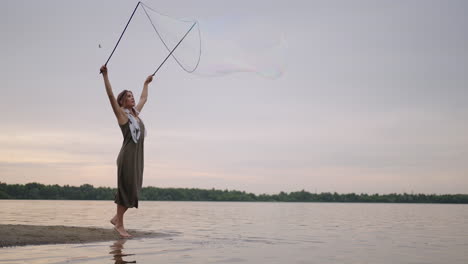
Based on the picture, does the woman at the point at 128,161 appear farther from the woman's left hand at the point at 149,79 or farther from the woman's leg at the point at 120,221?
the woman's left hand at the point at 149,79

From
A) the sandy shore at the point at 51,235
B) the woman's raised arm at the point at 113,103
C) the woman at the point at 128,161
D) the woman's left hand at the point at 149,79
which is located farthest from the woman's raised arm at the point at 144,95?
the sandy shore at the point at 51,235

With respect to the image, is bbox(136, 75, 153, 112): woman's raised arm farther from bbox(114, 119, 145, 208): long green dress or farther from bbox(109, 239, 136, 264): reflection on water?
bbox(109, 239, 136, 264): reflection on water

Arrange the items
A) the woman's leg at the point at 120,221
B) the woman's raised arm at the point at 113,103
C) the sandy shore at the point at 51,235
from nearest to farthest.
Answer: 1. the sandy shore at the point at 51,235
2. the woman's raised arm at the point at 113,103
3. the woman's leg at the point at 120,221

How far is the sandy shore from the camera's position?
9992 mm

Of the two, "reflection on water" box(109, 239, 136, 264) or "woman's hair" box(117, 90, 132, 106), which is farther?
"woman's hair" box(117, 90, 132, 106)

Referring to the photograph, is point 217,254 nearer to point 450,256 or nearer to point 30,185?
point 450,256

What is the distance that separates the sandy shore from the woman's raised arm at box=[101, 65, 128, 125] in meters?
2.30

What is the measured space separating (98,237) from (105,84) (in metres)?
2.96

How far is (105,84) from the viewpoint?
36.2 ft

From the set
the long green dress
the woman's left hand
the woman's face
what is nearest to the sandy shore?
the long green dress

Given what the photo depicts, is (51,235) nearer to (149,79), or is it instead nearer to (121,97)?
(121,97)

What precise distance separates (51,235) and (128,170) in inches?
74.1

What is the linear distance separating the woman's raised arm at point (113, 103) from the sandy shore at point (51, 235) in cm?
230

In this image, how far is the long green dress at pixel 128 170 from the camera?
11438 millimetres
